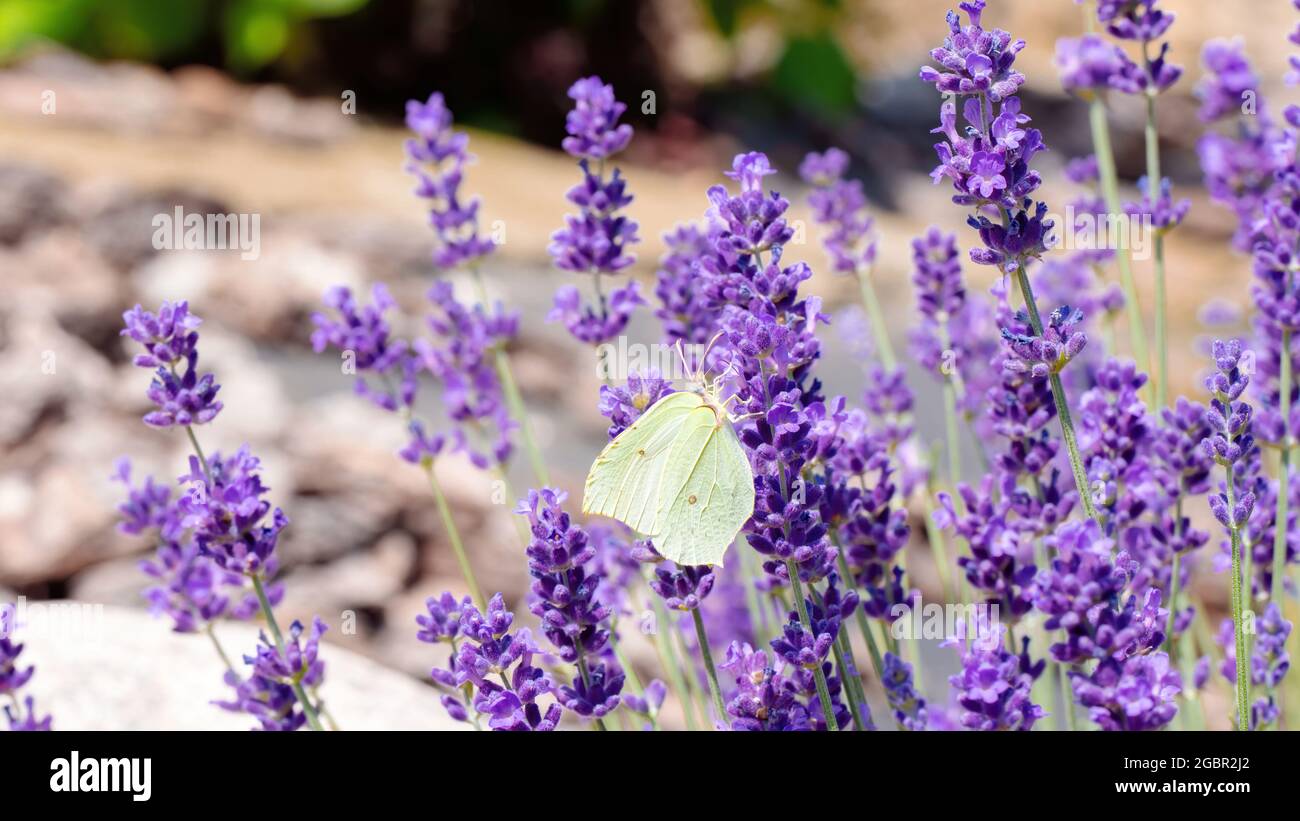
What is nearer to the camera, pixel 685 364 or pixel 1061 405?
pixel 1061 405

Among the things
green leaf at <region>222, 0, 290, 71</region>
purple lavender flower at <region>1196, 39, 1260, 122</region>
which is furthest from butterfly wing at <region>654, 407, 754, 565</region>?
green leaf at <region>222, 0, 290, 71</region>

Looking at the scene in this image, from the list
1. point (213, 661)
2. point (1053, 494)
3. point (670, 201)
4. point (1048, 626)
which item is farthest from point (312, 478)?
point (670, 201)

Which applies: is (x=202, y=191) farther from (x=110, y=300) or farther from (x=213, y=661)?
(x=213, y=661)

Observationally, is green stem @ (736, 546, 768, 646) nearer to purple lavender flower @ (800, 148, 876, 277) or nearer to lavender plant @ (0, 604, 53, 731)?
purple lavender flower @ (800, 148, 876, 277)

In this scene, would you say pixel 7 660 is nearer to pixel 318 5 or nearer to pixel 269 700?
pixel 269 700

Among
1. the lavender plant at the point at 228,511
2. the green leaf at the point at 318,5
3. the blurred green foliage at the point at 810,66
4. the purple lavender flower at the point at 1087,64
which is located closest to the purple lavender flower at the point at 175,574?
the lavender plant at the point at 228,511

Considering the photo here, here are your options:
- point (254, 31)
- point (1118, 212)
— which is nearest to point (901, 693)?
point (1118, 212)

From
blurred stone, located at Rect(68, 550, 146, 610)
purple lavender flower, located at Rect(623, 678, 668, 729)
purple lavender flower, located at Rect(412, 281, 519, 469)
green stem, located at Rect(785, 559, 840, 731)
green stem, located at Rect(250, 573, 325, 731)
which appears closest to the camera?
green stem, located at Rect(785, 559, 840, 731)
